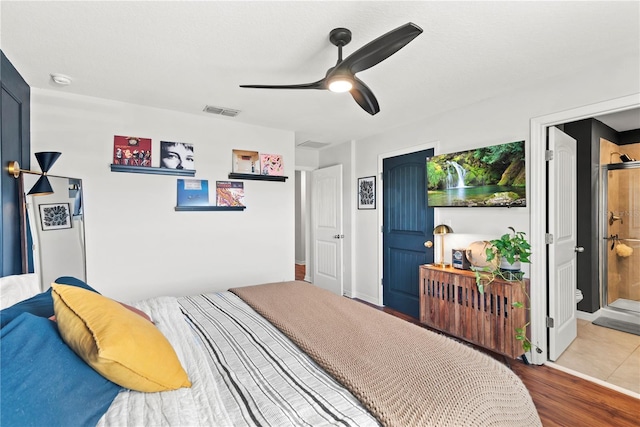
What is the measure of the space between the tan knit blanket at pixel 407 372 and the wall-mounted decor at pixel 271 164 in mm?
2259

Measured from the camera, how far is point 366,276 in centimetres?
428

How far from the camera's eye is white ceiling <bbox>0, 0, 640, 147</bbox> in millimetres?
1575

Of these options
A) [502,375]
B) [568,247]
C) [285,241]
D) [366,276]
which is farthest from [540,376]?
[285,241]

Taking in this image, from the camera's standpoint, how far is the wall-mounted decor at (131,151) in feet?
9.40

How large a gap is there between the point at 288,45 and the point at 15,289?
191 cm

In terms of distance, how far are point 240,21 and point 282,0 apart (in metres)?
0.30

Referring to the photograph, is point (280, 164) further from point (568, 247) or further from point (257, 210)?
point (568, 247)

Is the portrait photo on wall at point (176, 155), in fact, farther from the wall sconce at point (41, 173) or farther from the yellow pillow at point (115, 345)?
the yellow pillow at point (115, 345)

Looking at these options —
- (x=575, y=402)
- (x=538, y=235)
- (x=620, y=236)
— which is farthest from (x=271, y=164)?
(x=620, y=236)

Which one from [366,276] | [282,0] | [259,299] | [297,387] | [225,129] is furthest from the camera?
[366,276]

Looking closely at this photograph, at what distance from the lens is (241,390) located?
3.40 feet

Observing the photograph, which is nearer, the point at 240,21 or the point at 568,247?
the point at 240,21

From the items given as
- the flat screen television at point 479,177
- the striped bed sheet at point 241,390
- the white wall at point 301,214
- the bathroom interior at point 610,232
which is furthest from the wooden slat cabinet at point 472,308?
the white wall at point 301,214

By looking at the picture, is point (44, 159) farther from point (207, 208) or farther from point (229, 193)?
point (229, 193)
